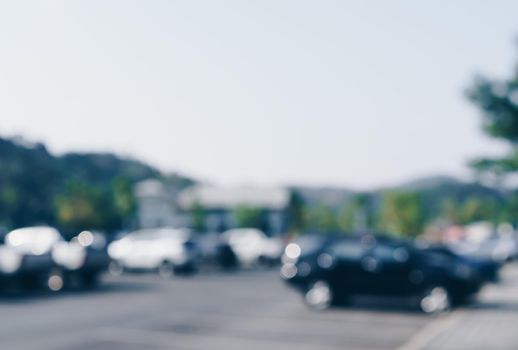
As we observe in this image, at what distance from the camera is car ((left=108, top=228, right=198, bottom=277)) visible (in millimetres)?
27781

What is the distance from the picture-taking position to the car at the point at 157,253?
27.8m

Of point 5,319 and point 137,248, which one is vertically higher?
point 137,248

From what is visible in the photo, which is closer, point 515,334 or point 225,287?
point 515,334

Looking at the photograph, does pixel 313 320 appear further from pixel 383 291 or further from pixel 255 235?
pixel 255 235

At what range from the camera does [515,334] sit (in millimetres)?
11602

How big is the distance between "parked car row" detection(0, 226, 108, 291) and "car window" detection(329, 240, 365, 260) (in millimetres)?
8291

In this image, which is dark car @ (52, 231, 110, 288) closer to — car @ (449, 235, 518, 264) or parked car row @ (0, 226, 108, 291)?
parked car row @ (0, 226, 108, 291)

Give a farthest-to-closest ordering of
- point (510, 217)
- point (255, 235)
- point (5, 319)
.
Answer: point (255, 235), point (510, 217), point (5, 319)

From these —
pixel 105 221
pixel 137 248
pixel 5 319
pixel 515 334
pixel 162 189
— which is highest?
pixel 162 189

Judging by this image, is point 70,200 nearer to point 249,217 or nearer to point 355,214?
point 249,217

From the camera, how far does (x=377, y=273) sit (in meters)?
16.1

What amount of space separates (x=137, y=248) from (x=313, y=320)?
15592 millimetres

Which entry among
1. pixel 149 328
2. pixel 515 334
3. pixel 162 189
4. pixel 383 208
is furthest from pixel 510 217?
pixel 162 189

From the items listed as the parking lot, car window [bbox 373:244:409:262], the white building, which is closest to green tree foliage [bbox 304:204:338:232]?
the white building
